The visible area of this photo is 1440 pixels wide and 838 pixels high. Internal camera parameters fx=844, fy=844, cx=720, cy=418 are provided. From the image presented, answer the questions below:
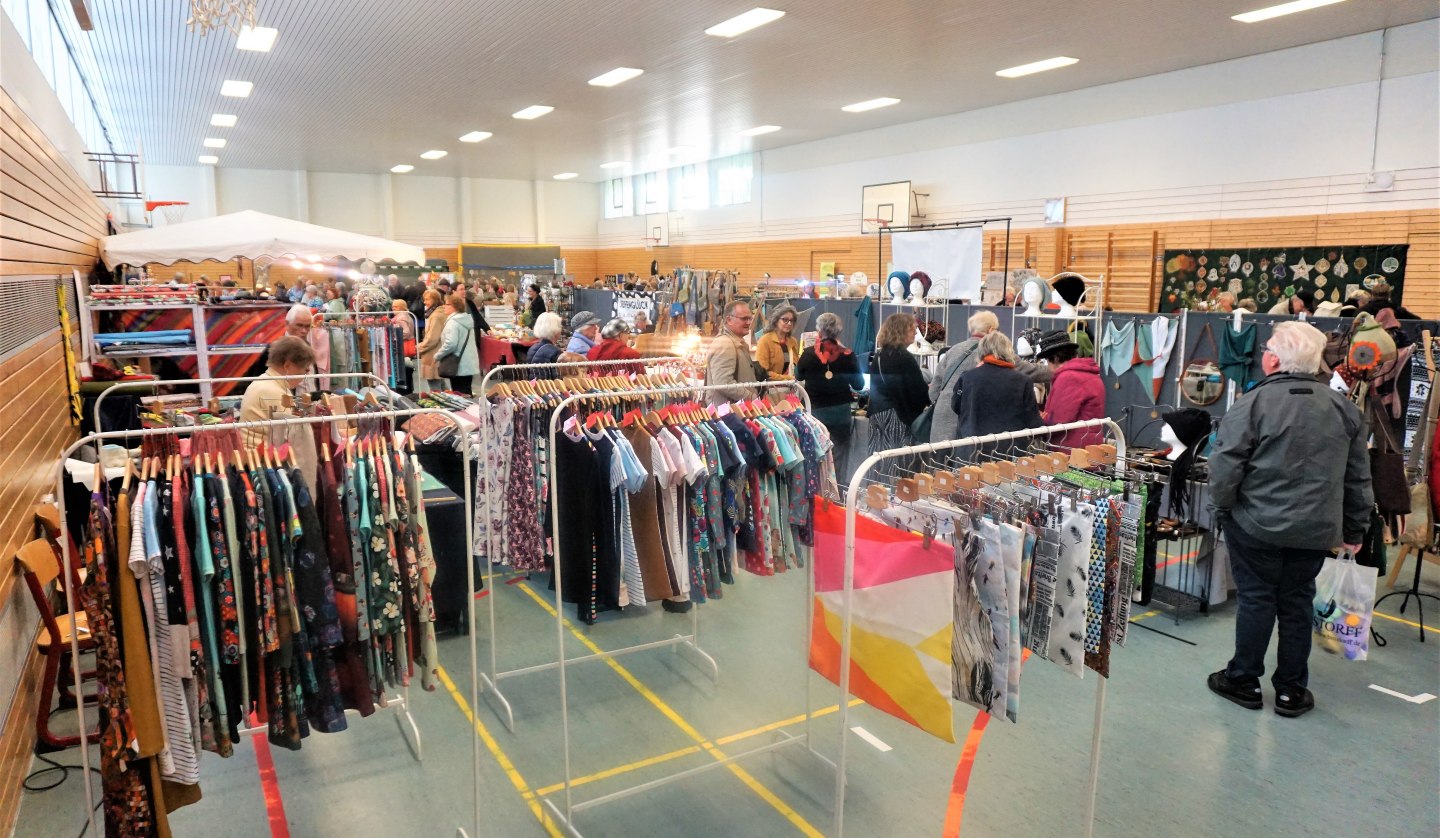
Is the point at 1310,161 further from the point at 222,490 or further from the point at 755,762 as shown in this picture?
the point at 222,490

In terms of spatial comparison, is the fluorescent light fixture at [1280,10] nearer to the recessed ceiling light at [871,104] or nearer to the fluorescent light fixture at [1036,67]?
the fluorescent light fixture at [1036,67]

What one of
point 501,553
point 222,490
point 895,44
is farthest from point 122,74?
point 222,490

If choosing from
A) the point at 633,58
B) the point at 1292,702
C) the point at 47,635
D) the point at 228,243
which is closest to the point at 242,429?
the point at 47,635

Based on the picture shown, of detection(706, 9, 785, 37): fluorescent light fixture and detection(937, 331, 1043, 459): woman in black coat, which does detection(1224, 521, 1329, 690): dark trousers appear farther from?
detection(706, 9, 785, 37): fluorescent light fixture

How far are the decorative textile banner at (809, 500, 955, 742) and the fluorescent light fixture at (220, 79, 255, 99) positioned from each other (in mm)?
12420

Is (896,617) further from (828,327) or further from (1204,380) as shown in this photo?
(1204,380)

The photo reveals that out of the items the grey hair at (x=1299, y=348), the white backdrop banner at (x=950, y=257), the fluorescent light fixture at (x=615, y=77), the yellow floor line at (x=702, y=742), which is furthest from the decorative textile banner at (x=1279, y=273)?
the yellow floor line at (x=702, y=742)

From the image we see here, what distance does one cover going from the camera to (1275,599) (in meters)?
3.91

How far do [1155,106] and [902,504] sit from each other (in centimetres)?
1142

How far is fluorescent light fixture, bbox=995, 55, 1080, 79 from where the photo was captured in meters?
10.7

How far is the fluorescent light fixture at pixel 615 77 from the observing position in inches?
443

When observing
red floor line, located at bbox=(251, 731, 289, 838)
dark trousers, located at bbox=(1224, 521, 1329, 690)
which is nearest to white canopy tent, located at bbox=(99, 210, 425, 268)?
red floor line, located at bbox=(251, 731, 289, 838)

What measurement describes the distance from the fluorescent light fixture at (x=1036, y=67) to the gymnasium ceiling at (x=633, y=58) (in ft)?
0.74

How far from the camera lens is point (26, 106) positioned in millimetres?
5301
